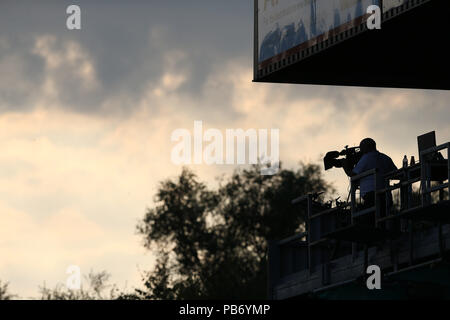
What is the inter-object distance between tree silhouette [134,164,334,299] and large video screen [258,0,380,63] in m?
34.0

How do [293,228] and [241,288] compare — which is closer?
[241,288]

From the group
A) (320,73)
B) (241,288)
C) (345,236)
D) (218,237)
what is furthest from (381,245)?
(218,237)

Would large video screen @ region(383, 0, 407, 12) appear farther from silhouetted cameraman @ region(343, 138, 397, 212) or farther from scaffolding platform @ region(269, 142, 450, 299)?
silhouetted cameraman @ region(343, 138, 397, 212)

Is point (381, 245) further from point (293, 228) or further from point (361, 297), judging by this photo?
point (293, 228)

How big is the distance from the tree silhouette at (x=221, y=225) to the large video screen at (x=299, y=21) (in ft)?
111

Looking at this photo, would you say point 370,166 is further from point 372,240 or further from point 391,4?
point 391,4

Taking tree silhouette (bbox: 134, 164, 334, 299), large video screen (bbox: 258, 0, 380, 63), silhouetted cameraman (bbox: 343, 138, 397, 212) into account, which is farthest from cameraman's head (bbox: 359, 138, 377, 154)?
tree silhouette (bbox: 134, 164, 334, 299)

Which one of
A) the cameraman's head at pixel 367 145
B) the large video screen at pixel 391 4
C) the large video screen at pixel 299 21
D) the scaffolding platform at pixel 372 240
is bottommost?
the scaffolding platform at pixel 372 240

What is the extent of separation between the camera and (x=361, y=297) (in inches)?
1073

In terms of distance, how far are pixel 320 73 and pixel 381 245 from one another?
8801 millimetres

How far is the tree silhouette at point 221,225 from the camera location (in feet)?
222

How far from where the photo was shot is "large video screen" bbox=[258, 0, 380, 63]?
30.2 m

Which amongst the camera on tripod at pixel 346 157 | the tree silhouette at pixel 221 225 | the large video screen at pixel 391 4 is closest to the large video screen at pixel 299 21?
the large video screen at pixel 391 4

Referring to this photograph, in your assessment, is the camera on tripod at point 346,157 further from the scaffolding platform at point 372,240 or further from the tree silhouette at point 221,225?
the tree silhouette at point 221,225
